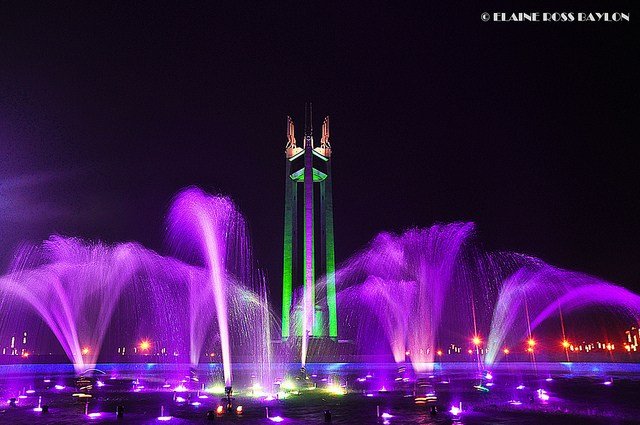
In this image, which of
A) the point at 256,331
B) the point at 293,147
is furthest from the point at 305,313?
the point at 293,147

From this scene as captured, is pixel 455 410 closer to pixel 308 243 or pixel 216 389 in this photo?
pixel 216 389

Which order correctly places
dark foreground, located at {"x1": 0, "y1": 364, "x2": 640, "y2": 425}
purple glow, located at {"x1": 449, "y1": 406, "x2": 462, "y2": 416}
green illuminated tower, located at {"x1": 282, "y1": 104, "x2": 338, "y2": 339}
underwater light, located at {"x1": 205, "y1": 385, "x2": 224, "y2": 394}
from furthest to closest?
green illuminated tower, located at {"x1": 282, "y1": 104, "x2": 338, "y2": 339}, underwater light, located at {"x1": 205, "y1": 385, "x2": 224, "y2": 394}, purple glow, located at {"x1": 449, "y1": 406, "x2": 462, "y2": 416}, dark foreground, located at {"x1": 0, "y1": 364, "x2": 640, "y2": 425}

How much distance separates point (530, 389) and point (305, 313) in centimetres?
3756

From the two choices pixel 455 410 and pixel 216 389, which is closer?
pixel 455 410

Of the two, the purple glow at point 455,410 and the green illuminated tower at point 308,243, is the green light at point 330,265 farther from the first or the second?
the purple glow at point 455,410

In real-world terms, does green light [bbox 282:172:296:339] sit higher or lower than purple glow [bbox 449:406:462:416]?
higher

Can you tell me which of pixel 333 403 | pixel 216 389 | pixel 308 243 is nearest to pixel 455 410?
pixel 333 403

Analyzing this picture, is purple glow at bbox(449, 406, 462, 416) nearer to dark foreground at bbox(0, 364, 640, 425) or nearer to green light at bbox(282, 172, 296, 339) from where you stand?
dark foreground at bbox(0, 364, 640, 425)

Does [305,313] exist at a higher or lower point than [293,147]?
lower

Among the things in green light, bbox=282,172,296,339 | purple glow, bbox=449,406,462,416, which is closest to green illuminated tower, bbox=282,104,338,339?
green light, bbox=282,172,296,339

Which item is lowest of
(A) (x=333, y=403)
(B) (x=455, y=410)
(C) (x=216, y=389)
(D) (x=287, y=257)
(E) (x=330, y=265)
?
(B) (x=455, y=410)

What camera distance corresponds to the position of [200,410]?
22.6m

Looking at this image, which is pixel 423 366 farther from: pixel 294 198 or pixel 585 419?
pixel 585 419

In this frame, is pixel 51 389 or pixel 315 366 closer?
pixel 51 389
